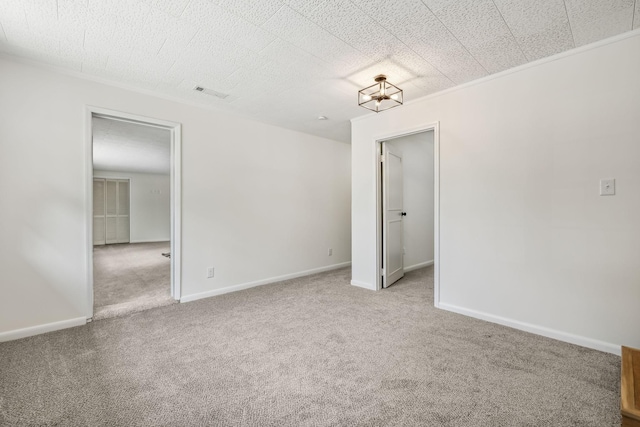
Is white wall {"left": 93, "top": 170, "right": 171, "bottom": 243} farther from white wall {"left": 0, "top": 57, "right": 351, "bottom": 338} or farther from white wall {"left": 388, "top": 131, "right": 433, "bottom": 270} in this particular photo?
white wall {"left": 388, "top": 131, "right": 433, "bottom": 270}

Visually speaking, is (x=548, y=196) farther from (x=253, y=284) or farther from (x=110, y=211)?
(x=110, y=211)

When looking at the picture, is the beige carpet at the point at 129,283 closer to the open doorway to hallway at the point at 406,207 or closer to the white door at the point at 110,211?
the white door at the point at 110,211

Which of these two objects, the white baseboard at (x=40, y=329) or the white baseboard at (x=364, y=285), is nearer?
the white baseboard at (x=40, y=329)

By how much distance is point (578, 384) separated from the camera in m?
1.76

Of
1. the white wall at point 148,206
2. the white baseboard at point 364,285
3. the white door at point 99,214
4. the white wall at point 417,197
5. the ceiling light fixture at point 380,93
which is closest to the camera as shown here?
the ceiling light fixture at point 380,93

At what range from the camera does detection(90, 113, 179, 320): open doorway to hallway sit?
3.41m

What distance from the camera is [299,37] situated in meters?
2.12

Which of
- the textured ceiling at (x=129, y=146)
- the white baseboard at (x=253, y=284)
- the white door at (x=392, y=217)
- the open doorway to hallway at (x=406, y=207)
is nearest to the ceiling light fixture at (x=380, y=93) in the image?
the open doorway to hallway at (x=406, y=207)

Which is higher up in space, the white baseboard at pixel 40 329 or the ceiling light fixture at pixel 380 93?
the ceiling light fixture at pixel 380 93

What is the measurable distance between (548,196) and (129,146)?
6621mm

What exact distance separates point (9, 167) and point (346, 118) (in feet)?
11.5

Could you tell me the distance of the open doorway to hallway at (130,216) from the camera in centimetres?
341

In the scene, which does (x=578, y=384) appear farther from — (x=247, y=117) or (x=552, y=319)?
(x=247, y=117)

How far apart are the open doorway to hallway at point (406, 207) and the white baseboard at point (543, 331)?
3.78 feet
